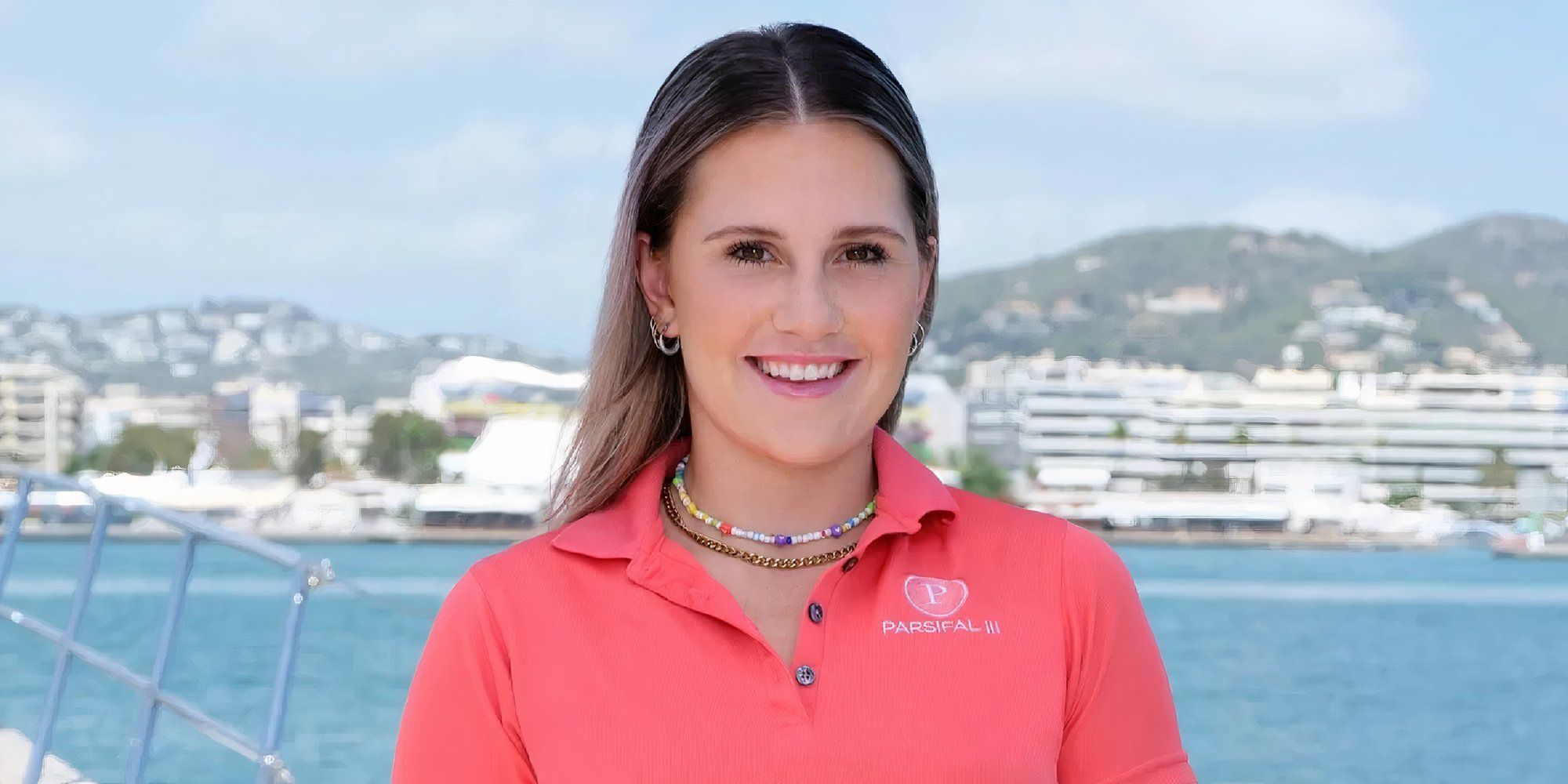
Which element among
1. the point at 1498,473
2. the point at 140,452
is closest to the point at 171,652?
the point at 140,452

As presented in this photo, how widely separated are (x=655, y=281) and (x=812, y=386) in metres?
0.20

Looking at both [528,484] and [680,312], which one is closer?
[680,312]

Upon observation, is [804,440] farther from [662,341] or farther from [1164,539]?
[1164,539]

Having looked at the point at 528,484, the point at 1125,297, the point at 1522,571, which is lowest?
the point at 1522,571

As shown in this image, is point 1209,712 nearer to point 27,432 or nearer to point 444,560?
point 444,560

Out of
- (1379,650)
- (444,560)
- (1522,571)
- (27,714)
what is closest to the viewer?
(27,714)

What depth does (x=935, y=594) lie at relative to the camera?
1224mm

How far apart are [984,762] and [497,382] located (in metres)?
59.6

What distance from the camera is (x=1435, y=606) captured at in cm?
5138

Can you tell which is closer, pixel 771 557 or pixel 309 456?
pixel 771 557

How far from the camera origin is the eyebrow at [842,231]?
3.93 feet

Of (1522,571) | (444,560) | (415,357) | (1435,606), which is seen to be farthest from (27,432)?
(1522,571)

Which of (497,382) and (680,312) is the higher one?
(680,312)

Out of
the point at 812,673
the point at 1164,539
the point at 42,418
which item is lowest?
the point at 1164,539
